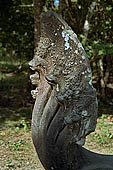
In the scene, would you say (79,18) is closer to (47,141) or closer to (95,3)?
(95,3)

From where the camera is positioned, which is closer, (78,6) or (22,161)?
(22,161)

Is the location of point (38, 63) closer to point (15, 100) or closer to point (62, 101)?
point (62, 101)

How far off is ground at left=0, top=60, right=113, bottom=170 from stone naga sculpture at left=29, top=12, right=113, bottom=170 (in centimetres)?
194

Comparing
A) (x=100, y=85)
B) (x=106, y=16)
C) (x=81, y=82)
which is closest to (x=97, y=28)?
(x=106, y=16)

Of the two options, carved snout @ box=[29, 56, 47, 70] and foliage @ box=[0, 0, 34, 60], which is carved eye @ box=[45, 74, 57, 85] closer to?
carved snout @ box=[29, 56, 47, 70]

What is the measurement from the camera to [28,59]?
11.0 m

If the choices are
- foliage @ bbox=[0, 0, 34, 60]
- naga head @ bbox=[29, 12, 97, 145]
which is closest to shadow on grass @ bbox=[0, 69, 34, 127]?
foliage @ bbox=[0, 0, 34, 60]

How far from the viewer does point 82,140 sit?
3412mm

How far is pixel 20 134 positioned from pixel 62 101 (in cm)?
394

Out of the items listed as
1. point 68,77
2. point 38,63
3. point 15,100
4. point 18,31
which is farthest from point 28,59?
point 68,77

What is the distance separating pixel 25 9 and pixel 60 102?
8.19 m

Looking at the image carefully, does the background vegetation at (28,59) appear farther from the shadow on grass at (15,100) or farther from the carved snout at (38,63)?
the carved snout at (38,63)

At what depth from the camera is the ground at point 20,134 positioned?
5684mm

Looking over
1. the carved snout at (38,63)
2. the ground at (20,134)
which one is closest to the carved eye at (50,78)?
the carved snout at (38,63)
